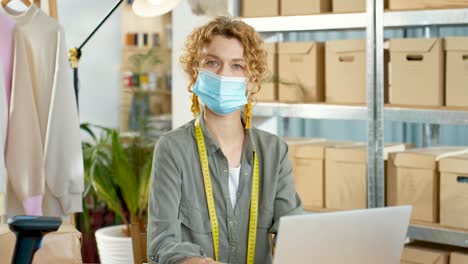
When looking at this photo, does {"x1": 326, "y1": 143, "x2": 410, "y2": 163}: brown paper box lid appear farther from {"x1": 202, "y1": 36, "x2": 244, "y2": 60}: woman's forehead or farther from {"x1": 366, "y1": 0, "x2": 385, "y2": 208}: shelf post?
{"x1": 202, "y1": 36, "x2": 244, "y2": 60}: woman's forehead

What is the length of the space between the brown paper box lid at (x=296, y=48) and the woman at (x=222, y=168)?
4.83 ft

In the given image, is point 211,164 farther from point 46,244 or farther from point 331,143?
point 331,143

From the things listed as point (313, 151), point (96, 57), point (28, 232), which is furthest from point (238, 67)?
point (96, 57)

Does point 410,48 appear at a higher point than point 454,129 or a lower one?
higher

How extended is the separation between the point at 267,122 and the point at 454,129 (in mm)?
1312

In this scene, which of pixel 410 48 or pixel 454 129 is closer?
pixel 410 48

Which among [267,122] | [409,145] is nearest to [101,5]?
[267,122]

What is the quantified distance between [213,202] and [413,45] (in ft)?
5.01

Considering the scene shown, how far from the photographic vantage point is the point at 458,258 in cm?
314

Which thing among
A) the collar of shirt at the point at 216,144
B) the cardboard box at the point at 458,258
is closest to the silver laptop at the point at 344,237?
the collar of shirt at the point at 216,144

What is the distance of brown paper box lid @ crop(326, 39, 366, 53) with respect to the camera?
346cm

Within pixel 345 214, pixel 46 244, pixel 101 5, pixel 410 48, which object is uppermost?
pixel 101 5

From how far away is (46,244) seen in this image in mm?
2320

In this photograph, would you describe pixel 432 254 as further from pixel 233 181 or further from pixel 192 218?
pixel 192 218
